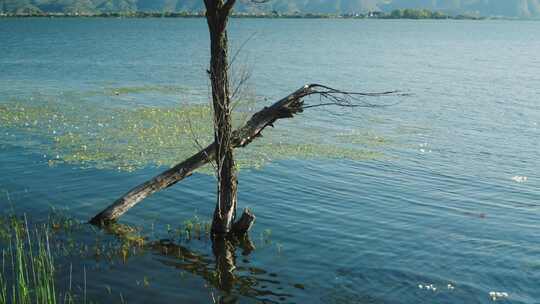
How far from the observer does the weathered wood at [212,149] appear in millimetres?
14922

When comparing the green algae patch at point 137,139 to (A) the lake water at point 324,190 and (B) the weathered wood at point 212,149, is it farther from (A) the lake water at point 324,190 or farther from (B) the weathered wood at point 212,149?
(B) the weathered wood at point 212,149

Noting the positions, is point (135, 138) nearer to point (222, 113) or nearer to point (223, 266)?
point (222, 113)

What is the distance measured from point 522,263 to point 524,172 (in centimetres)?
1022

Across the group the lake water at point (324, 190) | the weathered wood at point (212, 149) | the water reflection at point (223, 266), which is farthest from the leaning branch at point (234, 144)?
the lake water at point (324, 190)

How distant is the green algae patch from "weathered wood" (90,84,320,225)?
5.19 m

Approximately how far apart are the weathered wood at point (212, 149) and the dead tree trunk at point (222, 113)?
17.6 inches

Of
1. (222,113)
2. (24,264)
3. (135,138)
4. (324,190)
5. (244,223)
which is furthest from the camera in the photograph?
(135,138)

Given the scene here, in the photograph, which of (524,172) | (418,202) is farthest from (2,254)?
(524,172)

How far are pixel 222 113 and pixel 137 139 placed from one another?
12.8 meters

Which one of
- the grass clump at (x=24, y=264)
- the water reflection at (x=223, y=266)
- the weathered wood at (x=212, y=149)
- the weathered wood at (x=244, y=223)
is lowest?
the water reflection at (x=223, y=266)

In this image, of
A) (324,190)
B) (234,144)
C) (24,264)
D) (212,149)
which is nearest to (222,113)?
(234,144)

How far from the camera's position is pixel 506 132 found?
31953 millimetres

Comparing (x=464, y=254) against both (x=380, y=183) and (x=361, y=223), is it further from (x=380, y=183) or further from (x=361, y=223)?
(x=380, y=183)

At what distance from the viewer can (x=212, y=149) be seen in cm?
1510
